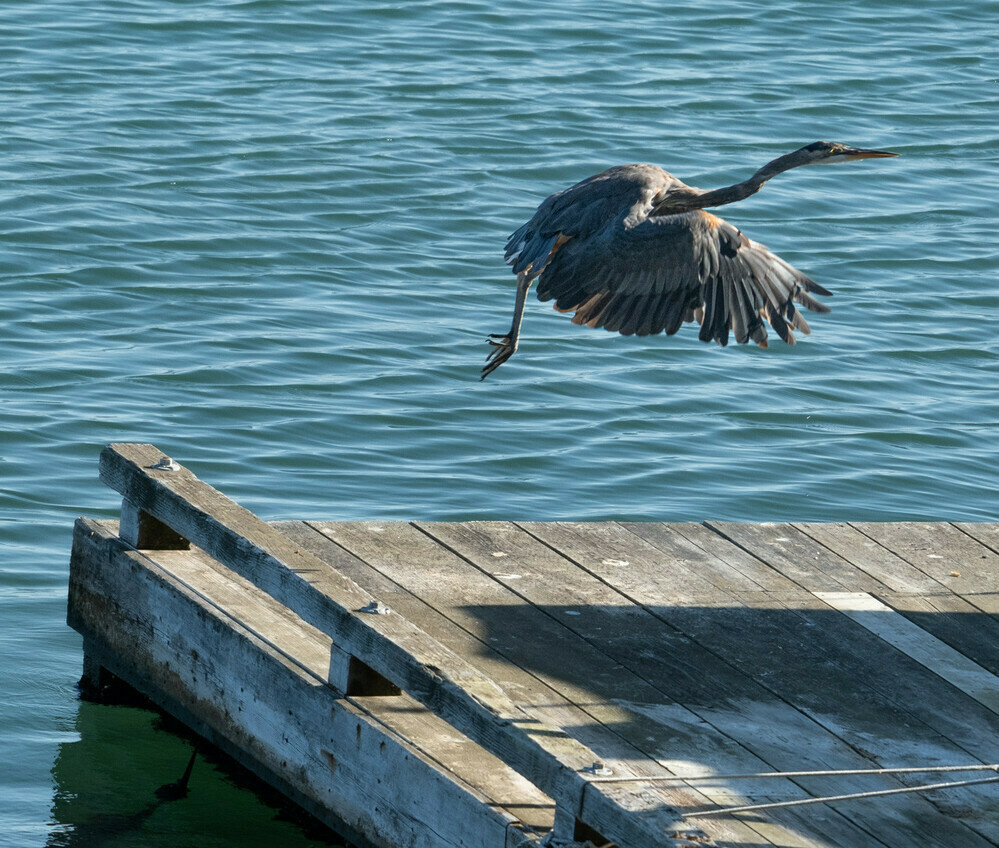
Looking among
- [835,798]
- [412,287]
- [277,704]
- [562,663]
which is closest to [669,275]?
[562,663]

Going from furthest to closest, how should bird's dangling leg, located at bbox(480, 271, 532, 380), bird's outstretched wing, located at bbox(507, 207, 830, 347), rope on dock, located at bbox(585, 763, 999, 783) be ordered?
bird's dangling leg, located at bbox(480, 271, 532, 380) < bird's outstretched wing, located at bbox(507, 207, 830, 347) < rope on dock, located at bbox(585, 763, 999, 783)

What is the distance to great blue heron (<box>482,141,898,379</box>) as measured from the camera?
258 inches

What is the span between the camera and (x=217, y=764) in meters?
5.94

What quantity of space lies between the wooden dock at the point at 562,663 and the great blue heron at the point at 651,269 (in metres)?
0.77

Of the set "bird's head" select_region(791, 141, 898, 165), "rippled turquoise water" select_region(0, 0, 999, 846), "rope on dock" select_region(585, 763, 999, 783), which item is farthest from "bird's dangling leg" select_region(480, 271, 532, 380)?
"rope on dock" select_region(585, 763, 999, 783)

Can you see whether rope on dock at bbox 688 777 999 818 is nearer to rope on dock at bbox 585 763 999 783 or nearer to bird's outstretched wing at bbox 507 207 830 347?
rope on dock at bbox 585 763 999 783

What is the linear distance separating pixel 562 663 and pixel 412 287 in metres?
6.12

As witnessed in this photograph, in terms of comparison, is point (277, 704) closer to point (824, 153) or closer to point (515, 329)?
point (515, 329)

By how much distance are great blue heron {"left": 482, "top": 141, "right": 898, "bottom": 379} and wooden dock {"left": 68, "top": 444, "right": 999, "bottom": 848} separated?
773 millimetres

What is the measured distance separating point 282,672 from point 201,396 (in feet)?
14.5

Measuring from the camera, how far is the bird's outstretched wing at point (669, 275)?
6547 millimetres

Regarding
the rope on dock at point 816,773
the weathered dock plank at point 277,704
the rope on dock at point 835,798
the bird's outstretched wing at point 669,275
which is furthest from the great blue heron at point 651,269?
the rope on dock at point 835,798

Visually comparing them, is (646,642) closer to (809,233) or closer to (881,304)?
(881,304)

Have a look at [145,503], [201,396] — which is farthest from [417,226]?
[145,503]
